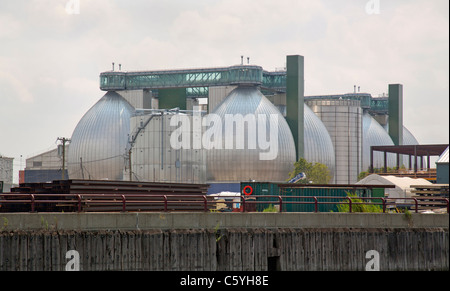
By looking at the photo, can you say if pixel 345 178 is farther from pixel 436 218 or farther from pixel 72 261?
pixel 72 261

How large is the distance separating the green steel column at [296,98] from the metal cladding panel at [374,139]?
3670cm

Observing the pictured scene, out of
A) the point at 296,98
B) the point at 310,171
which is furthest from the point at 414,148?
the point at 296,98

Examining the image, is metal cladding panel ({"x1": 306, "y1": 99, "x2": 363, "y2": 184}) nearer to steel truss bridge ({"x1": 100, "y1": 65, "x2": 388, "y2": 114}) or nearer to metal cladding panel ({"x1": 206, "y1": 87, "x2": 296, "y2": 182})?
steel truss bridge ({"x1": 100, "y1": 65, "x2": 388, "y2": 114})

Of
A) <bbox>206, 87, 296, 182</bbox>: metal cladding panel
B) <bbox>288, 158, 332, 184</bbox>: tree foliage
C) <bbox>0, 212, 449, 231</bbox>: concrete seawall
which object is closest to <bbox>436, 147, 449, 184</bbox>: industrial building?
<bbox>0, 212, 449, 231</bbox>: concrete seawall

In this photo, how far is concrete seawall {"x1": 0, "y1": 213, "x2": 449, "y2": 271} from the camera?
99.5 feet

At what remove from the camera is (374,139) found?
6786 inches

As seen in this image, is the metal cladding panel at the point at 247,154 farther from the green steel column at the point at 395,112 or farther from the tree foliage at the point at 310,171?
the green steel column at the point at 395,112

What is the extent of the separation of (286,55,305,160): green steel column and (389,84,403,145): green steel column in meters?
40.9

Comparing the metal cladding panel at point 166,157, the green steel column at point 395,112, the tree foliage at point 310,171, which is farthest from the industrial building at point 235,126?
the green steel column at point 395,112

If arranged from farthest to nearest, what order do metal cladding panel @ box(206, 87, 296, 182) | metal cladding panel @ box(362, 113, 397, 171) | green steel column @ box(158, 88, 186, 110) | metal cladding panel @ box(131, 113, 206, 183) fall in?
metal cladding panel @ box(362, 113, 397, 171) → green steel column @ box(158, 88, 186, 110) → metal cladding panel @ box(206, 87, 296, 182) → metal cladding panel @ box(131, 113, 206, 183)

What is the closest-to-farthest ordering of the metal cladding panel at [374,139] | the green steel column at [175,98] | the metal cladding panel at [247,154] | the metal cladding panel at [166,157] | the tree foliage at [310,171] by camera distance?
the metal cladding panel at [166,157] < the metal cladding panel at [247,154] < the tree foliage at [310,171] < the green steel column at [175,98] < the metal cladding panel at [374,139]

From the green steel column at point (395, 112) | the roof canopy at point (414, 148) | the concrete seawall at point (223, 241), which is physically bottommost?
the concrete seawall at point (223, 241)

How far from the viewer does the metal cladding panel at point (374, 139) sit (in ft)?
562

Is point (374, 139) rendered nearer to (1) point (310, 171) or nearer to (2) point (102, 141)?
(1) point (310, 171)
